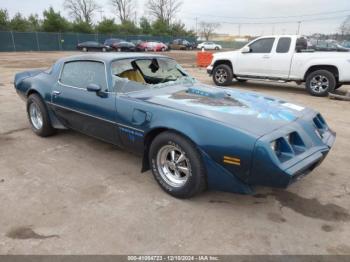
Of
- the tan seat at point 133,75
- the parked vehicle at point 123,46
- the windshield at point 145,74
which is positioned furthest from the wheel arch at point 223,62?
the parked vehicle at point 123,46

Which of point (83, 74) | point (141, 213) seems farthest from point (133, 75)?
point (141, 213)

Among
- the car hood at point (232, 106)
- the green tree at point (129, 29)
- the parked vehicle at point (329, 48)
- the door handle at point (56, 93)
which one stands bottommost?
the door handle at point (56, 93)

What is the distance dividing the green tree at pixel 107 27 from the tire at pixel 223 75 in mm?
43592

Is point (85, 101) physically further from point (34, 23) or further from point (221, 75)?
point (34, 23)

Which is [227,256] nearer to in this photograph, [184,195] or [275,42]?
[184,195]

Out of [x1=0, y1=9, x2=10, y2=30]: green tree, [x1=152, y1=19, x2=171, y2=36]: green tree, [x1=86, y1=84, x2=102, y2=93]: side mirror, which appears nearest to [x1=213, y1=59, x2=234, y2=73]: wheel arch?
[x1=86, y1=84, x2=102, y2=93]: side mirror

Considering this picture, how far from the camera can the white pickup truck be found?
866cm

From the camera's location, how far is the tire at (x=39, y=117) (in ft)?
15.7

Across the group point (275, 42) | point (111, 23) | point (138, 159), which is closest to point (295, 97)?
point (275, 42)

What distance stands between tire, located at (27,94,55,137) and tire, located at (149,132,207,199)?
2378mm

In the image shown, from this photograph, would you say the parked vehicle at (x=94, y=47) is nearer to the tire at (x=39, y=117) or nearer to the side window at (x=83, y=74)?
the tire at (x=39, y=117)

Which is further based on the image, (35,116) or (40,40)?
(40,40)

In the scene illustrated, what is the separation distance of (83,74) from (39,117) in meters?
1.38

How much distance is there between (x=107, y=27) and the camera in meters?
50.5
